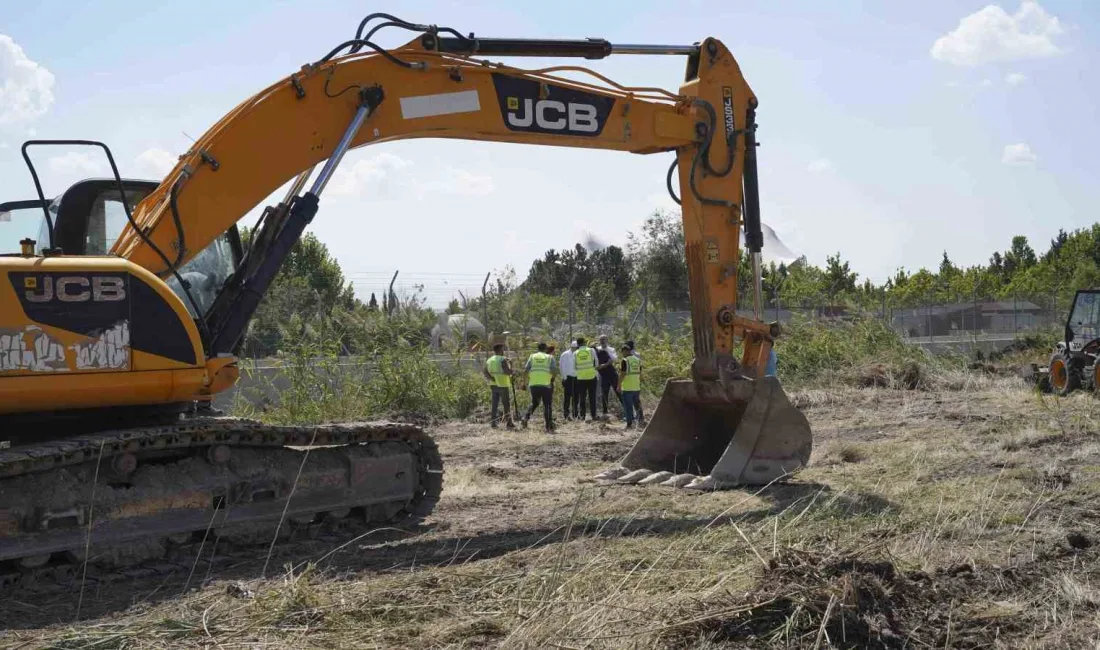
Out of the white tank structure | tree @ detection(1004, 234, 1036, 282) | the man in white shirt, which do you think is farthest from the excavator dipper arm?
tree @ detection(1004, 234, 1036, 282)

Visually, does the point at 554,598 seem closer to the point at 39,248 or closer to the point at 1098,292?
the point at 39,248

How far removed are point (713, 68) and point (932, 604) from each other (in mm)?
5666

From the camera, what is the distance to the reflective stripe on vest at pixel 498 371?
17.4 meters

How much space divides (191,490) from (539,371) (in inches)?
394

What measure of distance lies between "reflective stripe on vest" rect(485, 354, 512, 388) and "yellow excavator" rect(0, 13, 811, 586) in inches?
289

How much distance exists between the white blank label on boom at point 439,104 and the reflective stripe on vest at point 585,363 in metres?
9.37

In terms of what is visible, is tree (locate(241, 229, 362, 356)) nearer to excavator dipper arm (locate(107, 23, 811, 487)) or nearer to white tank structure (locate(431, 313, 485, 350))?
white tank structure (locate(431, 313, 485, 350))

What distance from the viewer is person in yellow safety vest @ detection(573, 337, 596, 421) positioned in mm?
17688

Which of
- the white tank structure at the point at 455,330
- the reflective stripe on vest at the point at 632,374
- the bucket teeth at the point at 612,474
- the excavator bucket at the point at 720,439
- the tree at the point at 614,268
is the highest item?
the tree at the point at 614,268

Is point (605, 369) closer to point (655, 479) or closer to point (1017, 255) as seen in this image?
point (655, 479)

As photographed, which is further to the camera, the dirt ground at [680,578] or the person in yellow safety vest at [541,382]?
the person in yellow safety vest at [541,382]

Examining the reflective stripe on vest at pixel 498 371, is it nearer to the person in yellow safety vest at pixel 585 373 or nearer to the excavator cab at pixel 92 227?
the person in yellow safety vest at pixel 585 373

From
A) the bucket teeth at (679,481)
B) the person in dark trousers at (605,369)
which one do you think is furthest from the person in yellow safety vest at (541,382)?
the bucket teeth at (679,481)

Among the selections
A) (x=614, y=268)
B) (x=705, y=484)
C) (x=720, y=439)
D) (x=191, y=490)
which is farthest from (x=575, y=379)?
(x=614, y=268)
